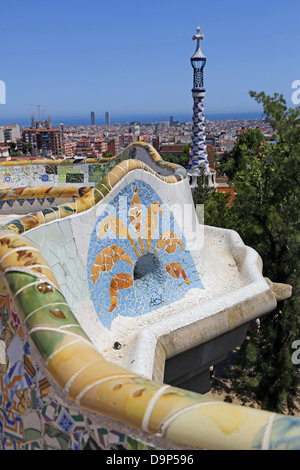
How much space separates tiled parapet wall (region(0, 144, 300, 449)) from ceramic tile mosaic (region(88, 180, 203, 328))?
194 cm

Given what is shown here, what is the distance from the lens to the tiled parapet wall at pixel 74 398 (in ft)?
5.04

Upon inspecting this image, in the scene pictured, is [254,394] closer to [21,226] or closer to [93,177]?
[93,177]

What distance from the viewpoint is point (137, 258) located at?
203 inches

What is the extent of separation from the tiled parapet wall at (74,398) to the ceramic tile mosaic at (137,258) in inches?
76.3

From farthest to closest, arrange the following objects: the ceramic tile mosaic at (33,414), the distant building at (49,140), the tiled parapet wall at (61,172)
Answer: the distant building at (49,140), the tiled parapet wall at (61,172), the ceramic tile mosaic at (33,414)

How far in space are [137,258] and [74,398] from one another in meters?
3.33

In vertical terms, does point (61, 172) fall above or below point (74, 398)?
above

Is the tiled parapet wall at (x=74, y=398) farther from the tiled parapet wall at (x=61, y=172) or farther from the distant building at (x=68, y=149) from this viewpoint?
the distant building at (x=68, y=149)

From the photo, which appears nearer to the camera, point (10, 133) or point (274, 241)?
point (274, 241)

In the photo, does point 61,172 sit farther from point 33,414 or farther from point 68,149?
point 68,149

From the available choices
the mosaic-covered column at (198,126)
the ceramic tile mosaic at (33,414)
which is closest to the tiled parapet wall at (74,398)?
the ceramic tile mosaic at (33,414)

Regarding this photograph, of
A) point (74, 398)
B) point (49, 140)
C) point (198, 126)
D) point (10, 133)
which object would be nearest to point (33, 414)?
point (74, 398)

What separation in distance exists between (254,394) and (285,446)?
7.53 m

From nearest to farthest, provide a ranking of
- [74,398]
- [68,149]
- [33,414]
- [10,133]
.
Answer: [74,398], [33,414], [68,149], [10,133]
